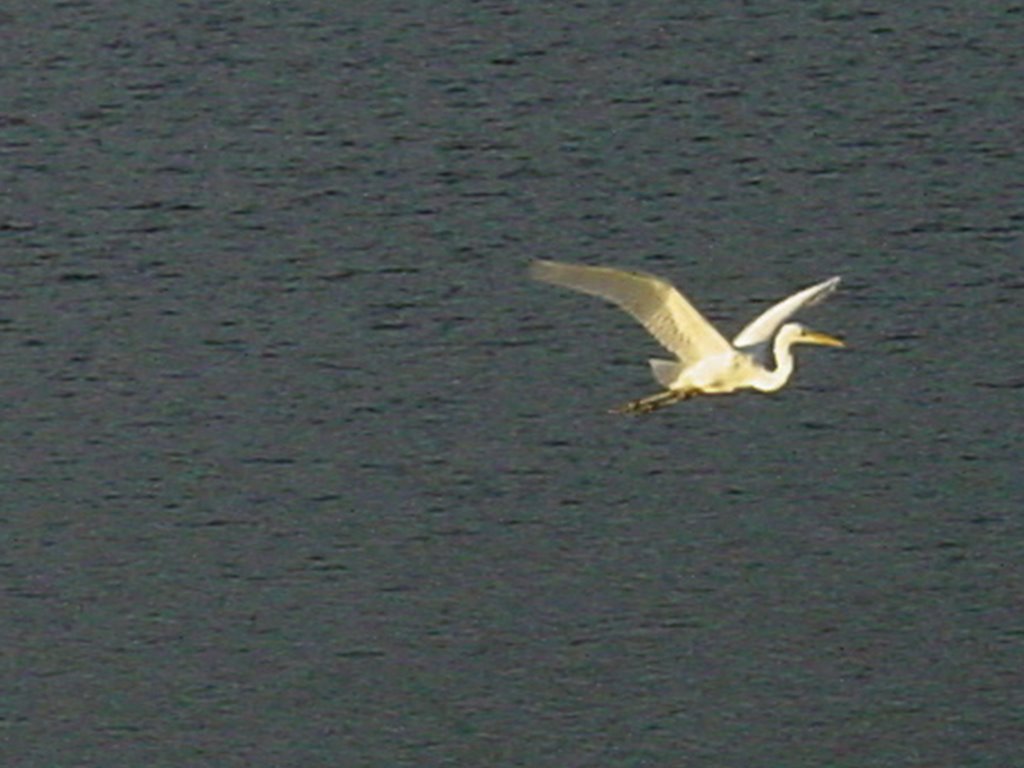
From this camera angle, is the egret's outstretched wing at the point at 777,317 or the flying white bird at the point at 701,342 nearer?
the flying white bird at the point at 701,342

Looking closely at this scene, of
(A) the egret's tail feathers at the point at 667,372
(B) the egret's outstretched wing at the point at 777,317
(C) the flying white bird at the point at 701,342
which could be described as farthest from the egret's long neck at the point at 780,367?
(A) the egret's tail feathers at the point at 667,372

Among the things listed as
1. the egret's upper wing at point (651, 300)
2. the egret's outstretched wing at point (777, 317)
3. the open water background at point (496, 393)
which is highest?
the open water background at point (496, 393)

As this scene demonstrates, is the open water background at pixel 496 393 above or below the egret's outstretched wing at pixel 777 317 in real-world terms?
above

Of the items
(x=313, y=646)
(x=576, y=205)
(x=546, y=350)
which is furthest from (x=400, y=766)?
(x=576, y=205)

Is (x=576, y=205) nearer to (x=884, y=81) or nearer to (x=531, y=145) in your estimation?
(x=531, y=145)

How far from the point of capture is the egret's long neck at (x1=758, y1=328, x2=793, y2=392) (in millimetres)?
22625

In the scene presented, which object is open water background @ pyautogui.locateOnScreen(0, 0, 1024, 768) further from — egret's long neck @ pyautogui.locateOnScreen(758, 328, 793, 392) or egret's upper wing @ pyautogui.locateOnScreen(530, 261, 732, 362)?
egret's upper wing @ pyautogui.locateOnScreen(530, 261, 732, 362)

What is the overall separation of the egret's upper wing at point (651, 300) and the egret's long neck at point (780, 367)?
446 mm

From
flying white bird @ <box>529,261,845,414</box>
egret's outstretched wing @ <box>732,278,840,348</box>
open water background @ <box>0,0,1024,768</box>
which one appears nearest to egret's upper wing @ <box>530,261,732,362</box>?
flying white bird @ <box>529,261,845,414</box>

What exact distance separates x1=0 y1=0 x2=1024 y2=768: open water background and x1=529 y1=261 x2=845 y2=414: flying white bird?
433 centimetres

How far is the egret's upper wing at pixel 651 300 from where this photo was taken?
2002cm

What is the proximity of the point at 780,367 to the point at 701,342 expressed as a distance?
741 millimetres

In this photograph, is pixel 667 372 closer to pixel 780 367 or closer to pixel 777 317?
pixel 780 367

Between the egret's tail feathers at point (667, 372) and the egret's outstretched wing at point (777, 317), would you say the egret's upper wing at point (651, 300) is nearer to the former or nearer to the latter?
the egret's tail feathers at point (667, 372)
